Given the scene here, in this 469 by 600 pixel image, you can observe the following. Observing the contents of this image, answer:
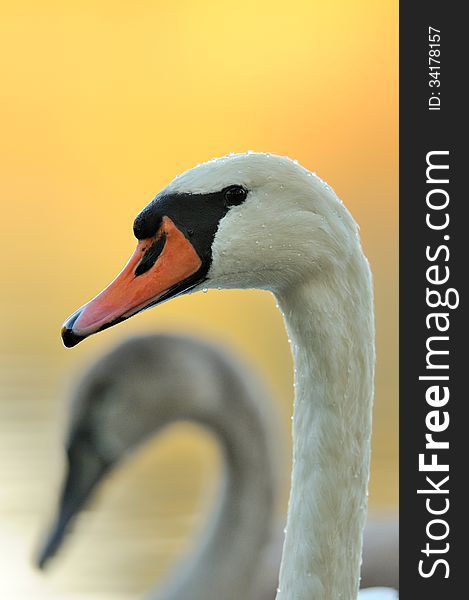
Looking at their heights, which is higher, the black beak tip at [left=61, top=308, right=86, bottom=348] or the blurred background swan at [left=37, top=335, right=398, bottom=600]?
the blurred background swan at [left=37, top=335, right=398, bottom=600]

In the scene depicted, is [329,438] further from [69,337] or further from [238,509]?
[238,509]

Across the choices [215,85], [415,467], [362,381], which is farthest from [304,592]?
[215,85]

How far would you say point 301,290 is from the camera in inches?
58.1

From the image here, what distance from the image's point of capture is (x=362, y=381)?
1516 mm

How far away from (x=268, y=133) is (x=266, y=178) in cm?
551

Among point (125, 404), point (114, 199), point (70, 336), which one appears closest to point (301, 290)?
point (70, 336)

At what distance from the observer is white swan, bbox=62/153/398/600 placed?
145 cm

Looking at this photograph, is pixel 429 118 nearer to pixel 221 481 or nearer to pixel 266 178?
pixel 266 178

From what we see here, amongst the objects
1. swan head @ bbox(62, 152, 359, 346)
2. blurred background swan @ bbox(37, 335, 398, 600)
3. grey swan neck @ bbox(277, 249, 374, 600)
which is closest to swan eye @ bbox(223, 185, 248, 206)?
swan head @ bbox(62, 152, 359, 346)

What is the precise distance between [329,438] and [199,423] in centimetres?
173

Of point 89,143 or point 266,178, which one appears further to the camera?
point 89,143

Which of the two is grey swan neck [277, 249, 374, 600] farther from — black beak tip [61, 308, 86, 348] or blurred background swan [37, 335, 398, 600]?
blurred background swan [37, 335, 398, 600]

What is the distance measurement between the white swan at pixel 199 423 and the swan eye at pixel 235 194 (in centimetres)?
173

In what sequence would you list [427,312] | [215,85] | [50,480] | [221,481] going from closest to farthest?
[427,312], [221,481], [50,480], [215,85]
